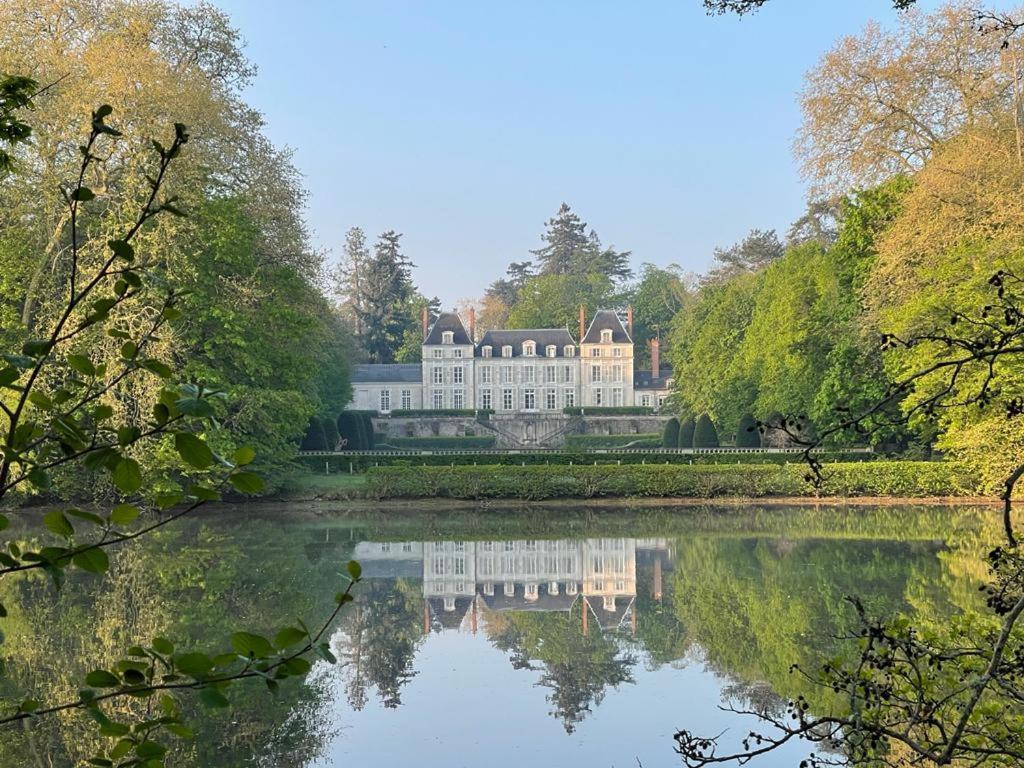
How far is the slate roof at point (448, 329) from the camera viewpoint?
55.6 meters

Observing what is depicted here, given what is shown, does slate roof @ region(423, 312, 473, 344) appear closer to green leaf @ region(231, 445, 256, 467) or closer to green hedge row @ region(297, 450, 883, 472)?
green hedge row @ region(297, 450, 883, 472)

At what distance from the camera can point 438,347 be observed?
55531 mm

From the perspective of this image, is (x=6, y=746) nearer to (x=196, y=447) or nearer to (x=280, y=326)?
(x=196, y=447)

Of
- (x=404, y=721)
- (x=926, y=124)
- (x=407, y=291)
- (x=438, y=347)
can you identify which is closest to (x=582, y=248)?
(x=407, y=291)

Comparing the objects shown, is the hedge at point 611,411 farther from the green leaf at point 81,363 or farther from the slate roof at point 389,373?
the green leaf at point 81,363

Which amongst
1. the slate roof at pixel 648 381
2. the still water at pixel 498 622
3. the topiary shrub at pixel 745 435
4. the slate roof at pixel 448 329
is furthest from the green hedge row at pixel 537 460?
the slate roof at pixel 648 381

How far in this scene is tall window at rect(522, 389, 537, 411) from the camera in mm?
55875

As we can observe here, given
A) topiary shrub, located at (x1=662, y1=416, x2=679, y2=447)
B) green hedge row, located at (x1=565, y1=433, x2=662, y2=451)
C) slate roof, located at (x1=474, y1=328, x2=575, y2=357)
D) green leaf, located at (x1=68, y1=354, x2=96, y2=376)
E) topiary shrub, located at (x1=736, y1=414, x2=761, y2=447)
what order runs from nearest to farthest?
green leaf, located at (x1=68, y1=354, x2=96, y2=376) → topiary shrub, located at (x1=736, y1=414, x2=761, y2=447) → topiary shrub, located at (x1=662, y1=416, x2=679, y2=447) → green hedge row, located at (x1=565, y1=433, x2=662, y2=451) → slate roof, located at (x1=474, y1=328, x2=575, y2=357)

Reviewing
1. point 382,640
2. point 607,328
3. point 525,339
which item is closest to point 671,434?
point 607,328

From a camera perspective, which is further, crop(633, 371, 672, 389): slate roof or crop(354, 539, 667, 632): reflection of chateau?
crop(633, 371, 672, 389): slate roof

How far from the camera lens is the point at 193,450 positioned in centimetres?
155

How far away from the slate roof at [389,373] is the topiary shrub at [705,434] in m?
23.8

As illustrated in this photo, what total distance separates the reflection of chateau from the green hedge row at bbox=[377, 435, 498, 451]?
26.5 meters

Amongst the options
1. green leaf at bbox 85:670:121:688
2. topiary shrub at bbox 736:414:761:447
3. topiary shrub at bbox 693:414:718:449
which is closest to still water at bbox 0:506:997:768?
green leaf at bbox 85:670:121:688
